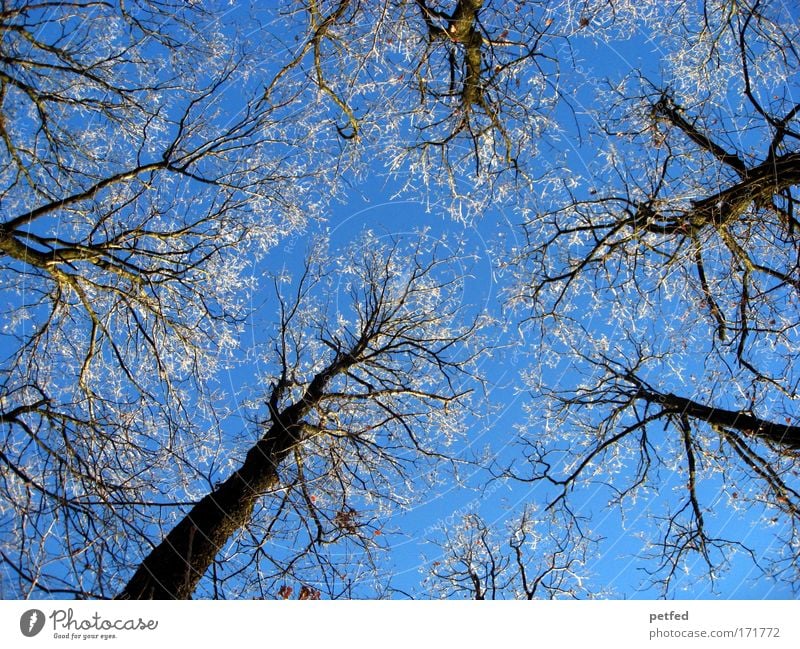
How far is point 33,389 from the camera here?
4.52 m

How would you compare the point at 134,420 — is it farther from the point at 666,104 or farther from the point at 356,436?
the point at 666,104

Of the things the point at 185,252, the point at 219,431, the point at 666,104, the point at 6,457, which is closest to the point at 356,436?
the point at 219,431

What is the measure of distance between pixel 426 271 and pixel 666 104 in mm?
2466
